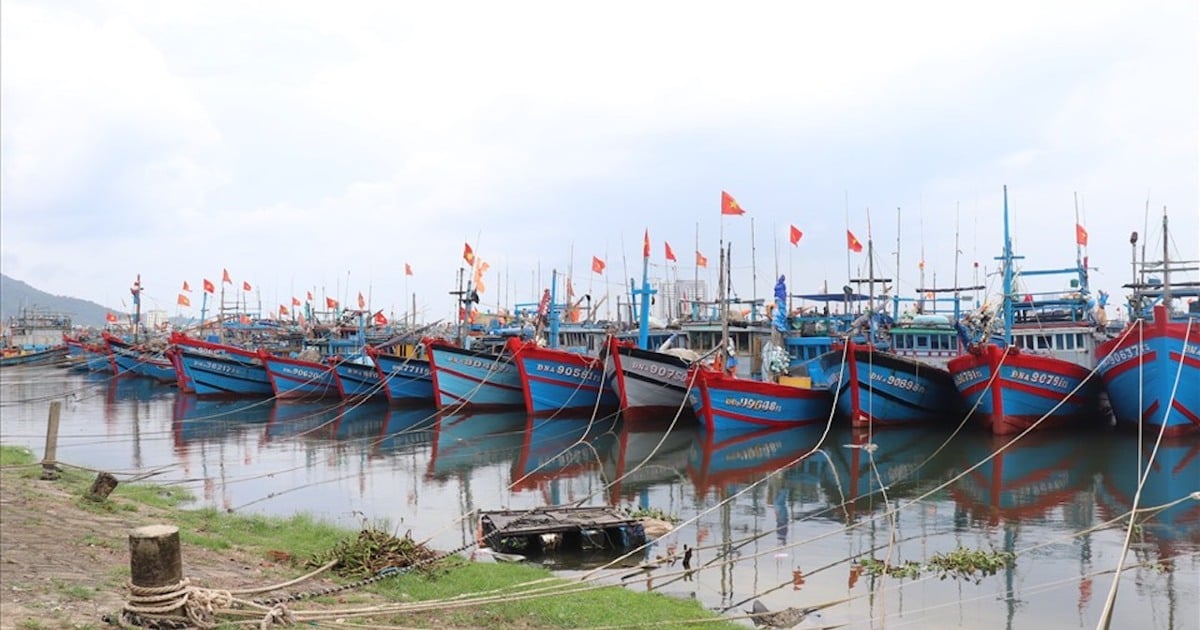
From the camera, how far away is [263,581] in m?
8.84

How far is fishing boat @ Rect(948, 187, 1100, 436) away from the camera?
75.8 ft

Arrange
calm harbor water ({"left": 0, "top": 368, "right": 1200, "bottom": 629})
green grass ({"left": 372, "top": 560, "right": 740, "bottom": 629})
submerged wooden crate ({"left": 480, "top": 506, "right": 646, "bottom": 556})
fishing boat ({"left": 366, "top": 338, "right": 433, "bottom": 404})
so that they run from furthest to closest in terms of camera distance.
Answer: fishing boat ({"left": 366, "top": 338, "right": 433, "bottom": 404}), submerged wooden crate ({"left": 480, "top": 506, "right": 646, "bottom": 556}), calm harbor water ({"left": 0, "top": 368, "right": 1200, "bottom": 629}), green grass ({"left": 372, "top": 560, "right": 740, "bottom": 629})

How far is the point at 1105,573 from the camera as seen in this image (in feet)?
35.2

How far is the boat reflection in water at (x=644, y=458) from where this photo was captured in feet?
56.2

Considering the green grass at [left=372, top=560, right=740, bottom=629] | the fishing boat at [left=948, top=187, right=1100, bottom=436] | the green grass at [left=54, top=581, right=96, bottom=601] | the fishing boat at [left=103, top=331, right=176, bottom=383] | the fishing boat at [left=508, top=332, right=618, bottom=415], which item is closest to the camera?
the green grass at [left=54, top=581, right=96, bottom=601]

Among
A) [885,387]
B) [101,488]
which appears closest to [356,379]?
[885,387]

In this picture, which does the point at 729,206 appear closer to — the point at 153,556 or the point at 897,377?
the point at 897,377

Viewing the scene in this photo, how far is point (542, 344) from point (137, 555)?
28.3m

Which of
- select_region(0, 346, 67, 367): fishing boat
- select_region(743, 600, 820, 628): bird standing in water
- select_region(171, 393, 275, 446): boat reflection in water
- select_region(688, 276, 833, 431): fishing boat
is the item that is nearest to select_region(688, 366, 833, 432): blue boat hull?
select_region(688, 276, 833, 431): fishing boat

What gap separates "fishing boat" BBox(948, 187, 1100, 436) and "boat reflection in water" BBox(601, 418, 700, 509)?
794 cm

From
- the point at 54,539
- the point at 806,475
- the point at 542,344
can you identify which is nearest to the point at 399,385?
the point at 542,344

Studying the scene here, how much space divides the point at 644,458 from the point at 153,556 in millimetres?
15700

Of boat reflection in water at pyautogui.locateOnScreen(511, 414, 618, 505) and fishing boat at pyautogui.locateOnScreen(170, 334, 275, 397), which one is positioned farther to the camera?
fishing boat at pyautogui.locateOnScreen(170, 334, 275, 397)

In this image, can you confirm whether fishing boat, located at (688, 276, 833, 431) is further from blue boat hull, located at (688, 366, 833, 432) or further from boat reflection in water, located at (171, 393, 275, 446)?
boat reflection in water, located at (171, 393, 275, 446)
